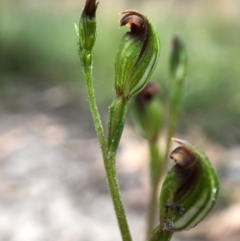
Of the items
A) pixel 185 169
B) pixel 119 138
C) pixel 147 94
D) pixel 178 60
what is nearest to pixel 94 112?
pixel 119 138

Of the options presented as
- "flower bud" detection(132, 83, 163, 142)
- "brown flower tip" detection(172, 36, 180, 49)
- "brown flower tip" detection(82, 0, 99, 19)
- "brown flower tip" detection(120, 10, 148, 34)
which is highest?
"brown flower tip" detection(82, 0, 99, 19)

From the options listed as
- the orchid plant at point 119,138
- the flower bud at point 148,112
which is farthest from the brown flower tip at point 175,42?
the orchid plant at point 119,138

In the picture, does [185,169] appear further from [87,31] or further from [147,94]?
[147,94]

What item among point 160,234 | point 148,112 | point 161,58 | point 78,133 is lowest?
point 161,58

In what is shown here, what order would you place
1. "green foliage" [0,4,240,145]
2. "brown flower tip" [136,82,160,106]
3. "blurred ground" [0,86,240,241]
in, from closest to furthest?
"brown flower tip" [136,82,160,106], "blurred ground" [0,86,240,241], "green foliage" [0,4,240,145]

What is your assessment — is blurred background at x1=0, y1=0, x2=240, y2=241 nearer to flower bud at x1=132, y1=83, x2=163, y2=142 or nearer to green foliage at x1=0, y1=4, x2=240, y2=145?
green foliage at x1=0, y1=4, x2=240, y2=145

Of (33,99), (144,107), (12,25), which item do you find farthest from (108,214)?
(12,25)

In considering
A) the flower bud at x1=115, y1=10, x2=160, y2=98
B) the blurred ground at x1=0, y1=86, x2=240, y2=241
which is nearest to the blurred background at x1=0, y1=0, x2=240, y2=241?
the blurred ground at x1=0, y1=86, x2=240, y2=241
